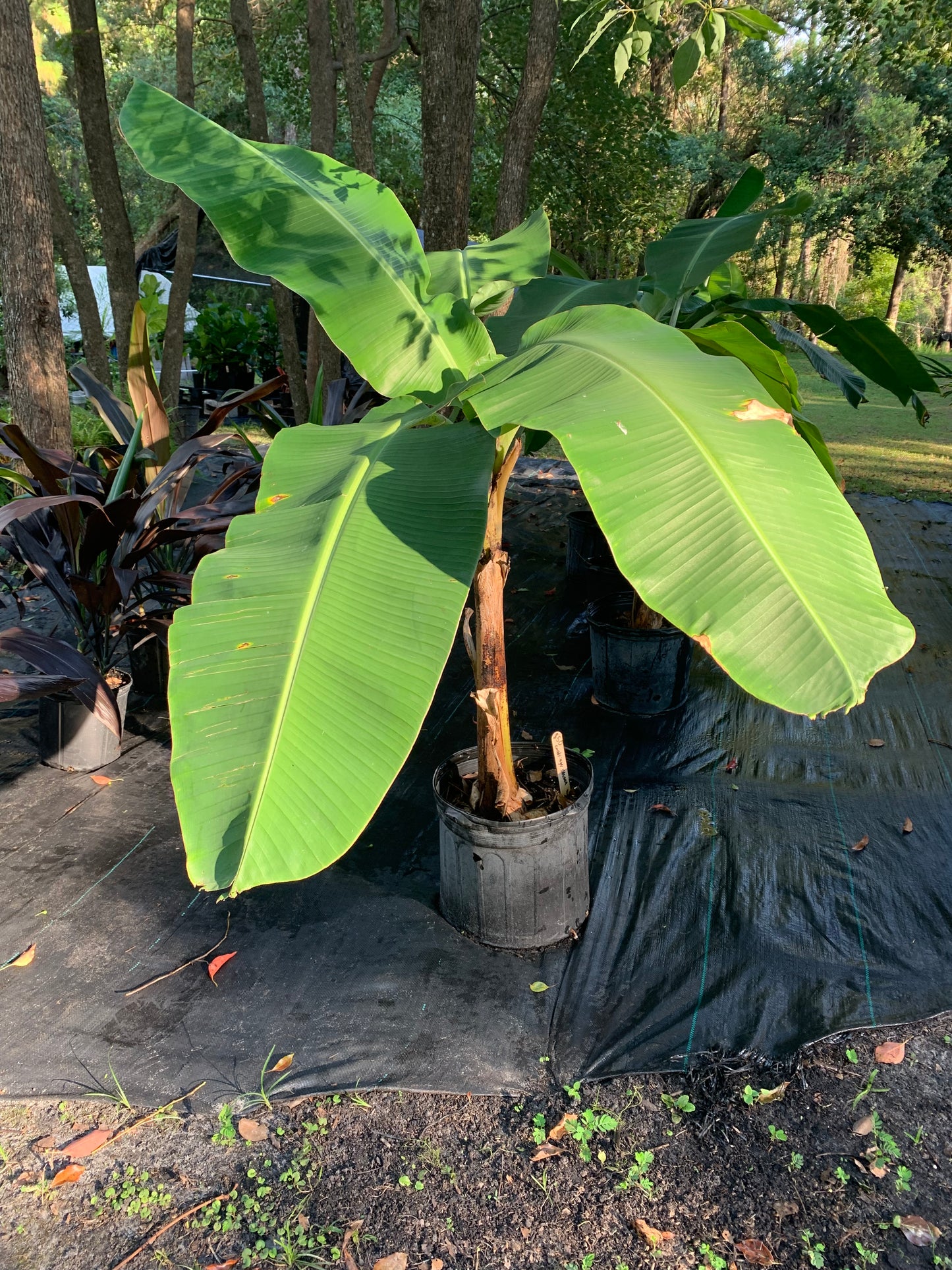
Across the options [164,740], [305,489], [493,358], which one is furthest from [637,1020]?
[164,740]

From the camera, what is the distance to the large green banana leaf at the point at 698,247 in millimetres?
2572

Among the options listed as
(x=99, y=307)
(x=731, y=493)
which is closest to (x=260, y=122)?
(x=731, y=493)

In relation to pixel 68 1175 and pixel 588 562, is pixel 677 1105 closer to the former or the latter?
pixel 68 1175

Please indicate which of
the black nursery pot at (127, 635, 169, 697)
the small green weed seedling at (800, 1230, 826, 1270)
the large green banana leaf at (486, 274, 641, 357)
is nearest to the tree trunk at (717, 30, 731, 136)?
the large green banana leaf at (486, 274, 641, 357)

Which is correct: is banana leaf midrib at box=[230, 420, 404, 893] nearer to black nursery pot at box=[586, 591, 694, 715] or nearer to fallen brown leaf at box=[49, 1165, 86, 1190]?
fallen brown leaf at box=[49, 1165, 86, 1190]

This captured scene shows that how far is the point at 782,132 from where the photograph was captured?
16516mm

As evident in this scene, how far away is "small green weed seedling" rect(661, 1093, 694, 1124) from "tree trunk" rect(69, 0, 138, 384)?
5.26m

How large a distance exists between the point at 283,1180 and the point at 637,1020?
87 centimetres

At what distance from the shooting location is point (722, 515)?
1.34 m

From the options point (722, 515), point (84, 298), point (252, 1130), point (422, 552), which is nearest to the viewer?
point (722, 515)

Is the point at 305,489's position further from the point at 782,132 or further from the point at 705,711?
the point at 782,132

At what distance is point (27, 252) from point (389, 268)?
9.10 ft

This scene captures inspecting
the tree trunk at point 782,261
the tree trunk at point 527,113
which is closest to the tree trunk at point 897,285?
the tree trunk at point 782,261

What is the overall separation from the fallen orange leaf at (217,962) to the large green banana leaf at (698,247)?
2.24 m
